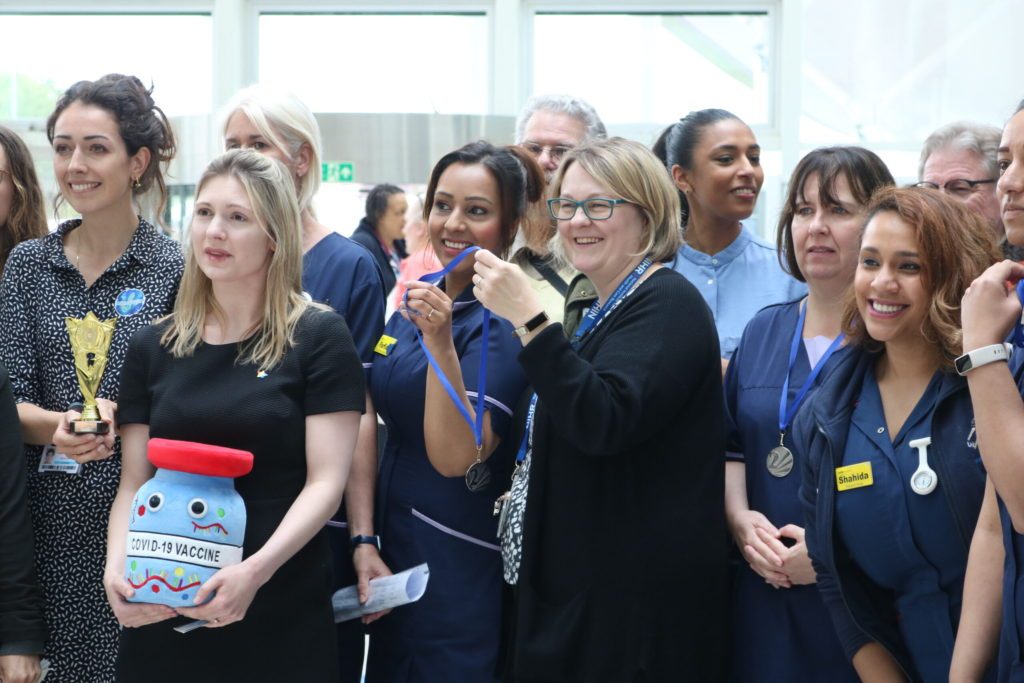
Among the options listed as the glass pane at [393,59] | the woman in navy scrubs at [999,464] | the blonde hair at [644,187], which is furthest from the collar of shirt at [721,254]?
the glass pane at [393,59]

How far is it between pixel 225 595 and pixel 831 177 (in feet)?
5.31

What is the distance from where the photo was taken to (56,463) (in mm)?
2604

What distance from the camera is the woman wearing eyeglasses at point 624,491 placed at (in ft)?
6.91

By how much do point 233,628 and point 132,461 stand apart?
0.42m

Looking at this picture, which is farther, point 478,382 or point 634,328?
point 478,382

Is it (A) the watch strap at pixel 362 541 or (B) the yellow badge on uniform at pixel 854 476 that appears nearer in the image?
(B) the yellow badge on uniform at pixel 854 476

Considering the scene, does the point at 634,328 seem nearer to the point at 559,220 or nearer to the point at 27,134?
the point at 559,220

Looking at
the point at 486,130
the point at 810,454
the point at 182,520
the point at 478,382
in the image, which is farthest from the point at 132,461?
the point at 486,130

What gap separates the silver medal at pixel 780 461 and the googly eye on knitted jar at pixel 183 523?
3.63 ft

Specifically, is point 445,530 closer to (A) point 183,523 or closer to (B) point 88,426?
(A) point 183,523

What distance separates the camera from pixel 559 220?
7.84ft

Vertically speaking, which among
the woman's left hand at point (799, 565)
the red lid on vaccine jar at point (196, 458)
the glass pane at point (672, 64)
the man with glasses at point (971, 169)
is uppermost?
the glass pane at point (672, 64)

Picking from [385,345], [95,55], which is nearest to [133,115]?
[385,345]

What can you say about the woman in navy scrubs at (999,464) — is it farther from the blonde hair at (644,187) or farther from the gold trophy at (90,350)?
the gold trophy at (90,350)
